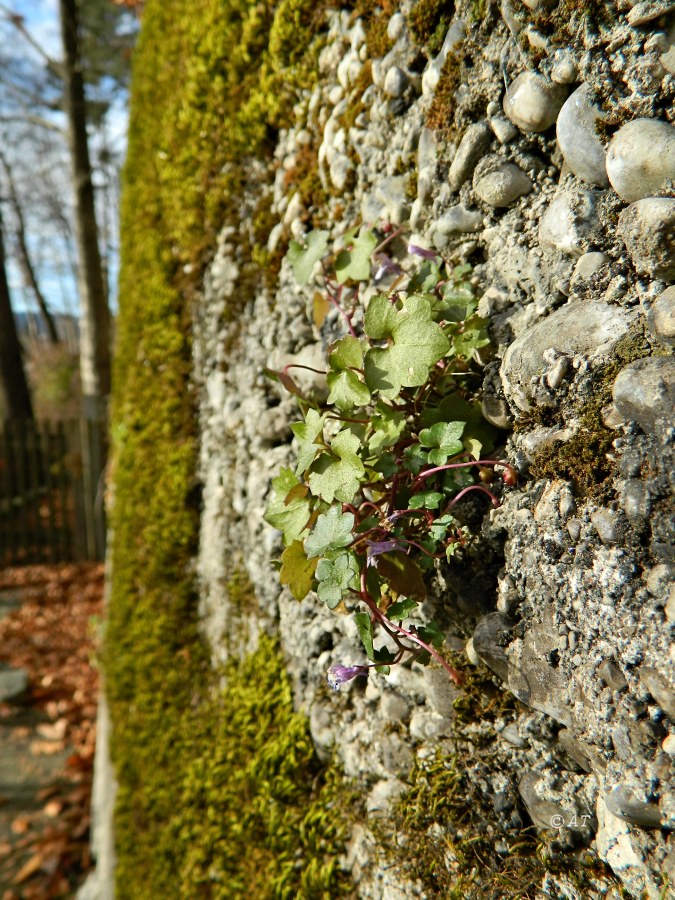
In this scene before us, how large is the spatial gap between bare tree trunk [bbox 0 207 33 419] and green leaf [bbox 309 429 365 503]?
974 cm

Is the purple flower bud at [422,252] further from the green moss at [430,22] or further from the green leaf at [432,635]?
the green leaf at [432,635]

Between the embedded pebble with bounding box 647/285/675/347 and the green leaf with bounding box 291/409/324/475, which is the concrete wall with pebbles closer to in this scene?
the embedded pebble with bounding box 647/285/675/347

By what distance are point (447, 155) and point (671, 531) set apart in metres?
0.81

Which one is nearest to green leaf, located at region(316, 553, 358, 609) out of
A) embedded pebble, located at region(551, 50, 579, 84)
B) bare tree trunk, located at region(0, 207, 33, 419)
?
embedded pebble, located at region(551, 50, 579, 84)

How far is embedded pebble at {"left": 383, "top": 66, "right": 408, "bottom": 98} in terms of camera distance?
1.33 m

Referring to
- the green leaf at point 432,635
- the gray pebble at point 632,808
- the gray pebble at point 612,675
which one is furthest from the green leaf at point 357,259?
the gray pebble at point 632,808

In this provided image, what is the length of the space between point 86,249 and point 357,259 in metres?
6.40

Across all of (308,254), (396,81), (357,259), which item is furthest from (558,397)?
(396,81)

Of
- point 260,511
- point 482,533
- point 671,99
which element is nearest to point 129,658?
point 260,511

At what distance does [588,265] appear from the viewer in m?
0.95

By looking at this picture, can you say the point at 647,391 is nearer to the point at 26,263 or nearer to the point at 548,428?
the point at 548,428

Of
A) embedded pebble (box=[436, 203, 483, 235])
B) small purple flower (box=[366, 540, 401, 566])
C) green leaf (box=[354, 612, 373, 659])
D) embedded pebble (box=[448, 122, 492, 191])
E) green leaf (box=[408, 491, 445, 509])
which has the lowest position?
green leaf (box=[354, 612, 373, 659])

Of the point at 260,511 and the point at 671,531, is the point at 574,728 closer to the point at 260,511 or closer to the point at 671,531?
the point at 671,531

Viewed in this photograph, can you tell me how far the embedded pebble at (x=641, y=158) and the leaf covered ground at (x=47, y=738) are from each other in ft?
13.0
